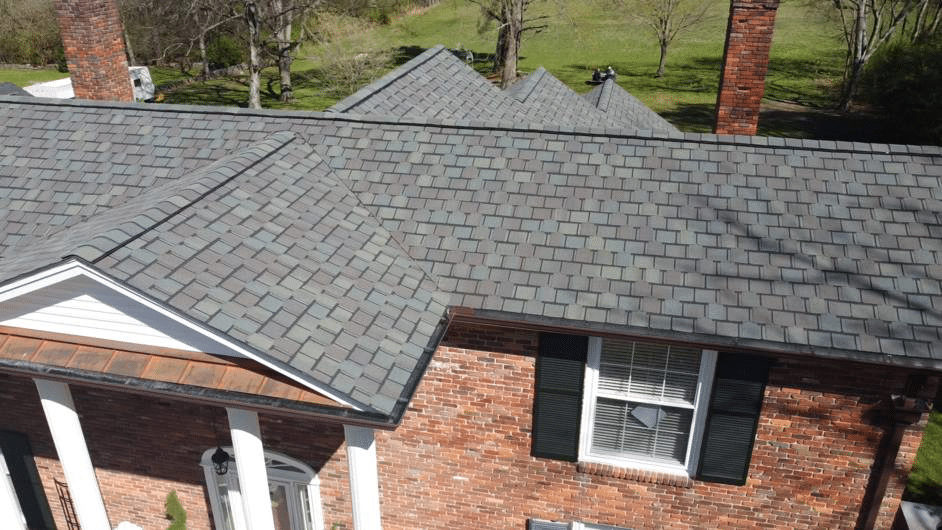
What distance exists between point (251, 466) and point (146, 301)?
6.75 feet

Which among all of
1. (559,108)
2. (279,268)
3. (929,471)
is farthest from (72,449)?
(929,471)

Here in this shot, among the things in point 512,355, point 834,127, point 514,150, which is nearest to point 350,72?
point 834,127

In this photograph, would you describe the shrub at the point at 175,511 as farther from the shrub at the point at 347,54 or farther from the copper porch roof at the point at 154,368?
the shrub at the point at 347,54

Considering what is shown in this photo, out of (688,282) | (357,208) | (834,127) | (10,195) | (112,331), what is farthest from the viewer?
(834,127)

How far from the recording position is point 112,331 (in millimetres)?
6008

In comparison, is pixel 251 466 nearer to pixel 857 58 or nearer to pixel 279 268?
pixel 279 268

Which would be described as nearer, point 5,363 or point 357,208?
point 5,363

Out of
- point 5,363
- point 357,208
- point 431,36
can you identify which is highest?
point 357,208

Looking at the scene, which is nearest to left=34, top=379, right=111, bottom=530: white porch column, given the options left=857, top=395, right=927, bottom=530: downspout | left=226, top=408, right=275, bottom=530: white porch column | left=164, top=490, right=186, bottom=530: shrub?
left=164, top=490, right=186, bottom=530: shrub

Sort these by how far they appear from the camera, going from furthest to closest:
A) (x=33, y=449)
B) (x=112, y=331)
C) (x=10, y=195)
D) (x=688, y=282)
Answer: (x=33, y=449) → (x=10, y=195) → (x=688, y=282) → (x=112, y=331)

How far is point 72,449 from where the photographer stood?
7066 mm

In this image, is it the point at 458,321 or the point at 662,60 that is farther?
the point at 662,60

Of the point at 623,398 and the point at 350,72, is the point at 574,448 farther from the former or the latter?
the point at 350,72

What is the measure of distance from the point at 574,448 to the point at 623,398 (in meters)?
0.79
